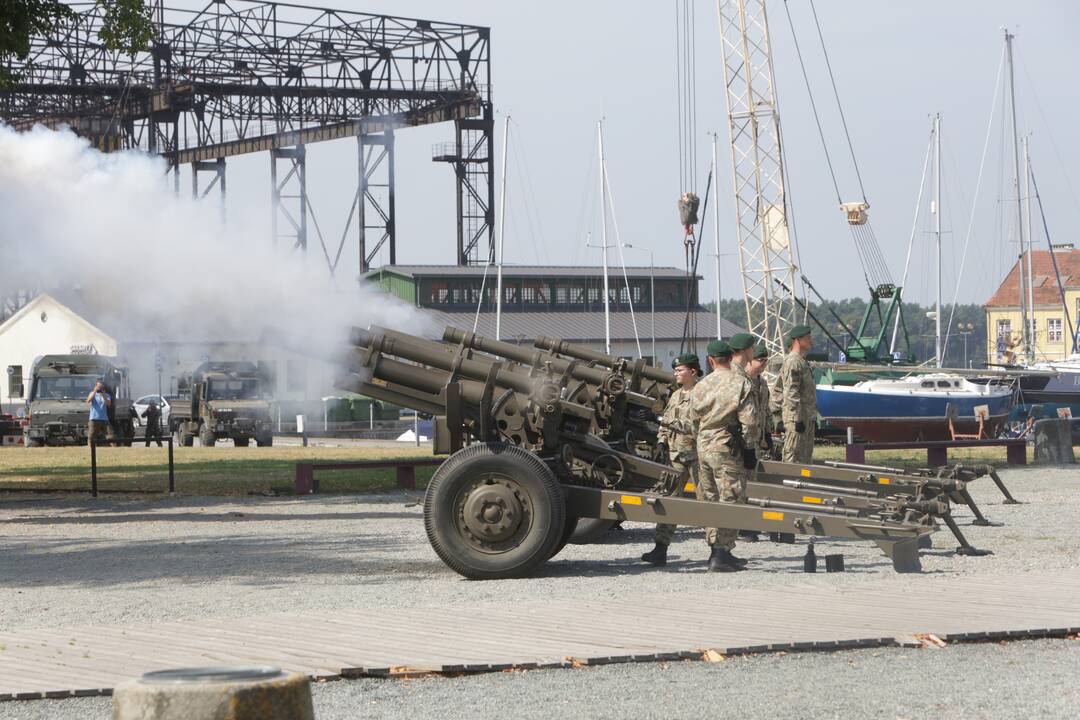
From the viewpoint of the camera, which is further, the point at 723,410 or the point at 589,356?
the point at 589,356

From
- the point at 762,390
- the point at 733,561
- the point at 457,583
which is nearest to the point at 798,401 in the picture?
the point at 762,390

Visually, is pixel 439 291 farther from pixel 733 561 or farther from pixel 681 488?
pixel 733 561

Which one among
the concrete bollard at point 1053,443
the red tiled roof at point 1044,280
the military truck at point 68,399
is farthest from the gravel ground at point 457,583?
the red tiled roof at point 1044,280

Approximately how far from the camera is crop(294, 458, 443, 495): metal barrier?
20984 millimetres

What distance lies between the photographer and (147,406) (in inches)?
1821

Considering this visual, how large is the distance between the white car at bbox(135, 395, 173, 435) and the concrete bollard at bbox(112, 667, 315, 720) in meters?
42.5

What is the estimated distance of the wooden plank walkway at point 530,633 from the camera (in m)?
7.93

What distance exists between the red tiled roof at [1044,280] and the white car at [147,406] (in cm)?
5362

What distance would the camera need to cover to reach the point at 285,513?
60.0ft

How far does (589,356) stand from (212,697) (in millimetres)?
11667

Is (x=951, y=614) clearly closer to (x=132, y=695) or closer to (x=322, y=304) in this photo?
(x=132, y=695)

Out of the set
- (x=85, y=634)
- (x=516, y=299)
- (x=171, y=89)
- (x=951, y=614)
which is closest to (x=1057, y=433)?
(x=951, y=614)

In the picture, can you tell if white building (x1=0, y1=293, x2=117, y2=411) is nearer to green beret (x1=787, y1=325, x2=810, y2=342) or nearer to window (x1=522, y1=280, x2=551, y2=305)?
window (x1=522, y1=280, x2=551, y2=305)

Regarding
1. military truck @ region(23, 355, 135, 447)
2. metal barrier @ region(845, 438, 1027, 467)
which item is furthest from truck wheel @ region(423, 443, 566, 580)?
military truck @ region(23, 355, 135, 447)
